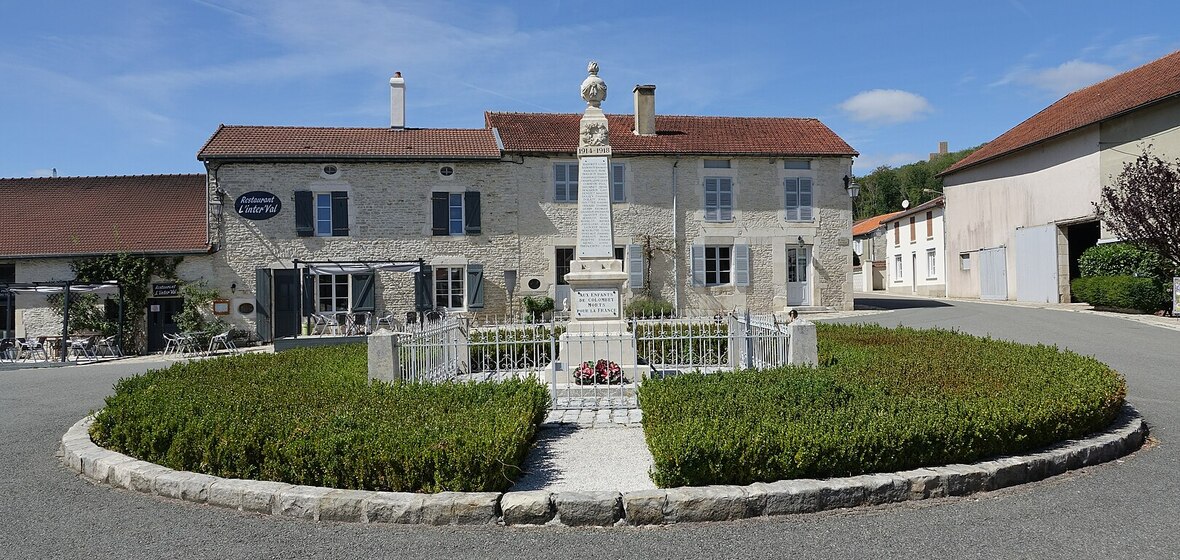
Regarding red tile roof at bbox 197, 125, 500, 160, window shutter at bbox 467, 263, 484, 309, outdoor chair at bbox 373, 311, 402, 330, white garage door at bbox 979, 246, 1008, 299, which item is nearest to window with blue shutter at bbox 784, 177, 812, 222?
white garage door at bbox 979, 246, 1008, 299

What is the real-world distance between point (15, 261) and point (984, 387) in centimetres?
2312

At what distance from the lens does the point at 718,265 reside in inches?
893

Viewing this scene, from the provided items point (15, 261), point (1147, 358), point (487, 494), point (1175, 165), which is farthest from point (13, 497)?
point (1175, 165)

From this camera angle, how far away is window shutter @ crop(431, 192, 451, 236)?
21078 mm

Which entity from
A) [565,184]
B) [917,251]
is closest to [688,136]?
[565,184]

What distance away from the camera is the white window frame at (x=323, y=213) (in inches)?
820

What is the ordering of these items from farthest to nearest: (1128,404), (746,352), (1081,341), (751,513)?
(1081,341)
(746,352)
(1128,404)
(751,513)

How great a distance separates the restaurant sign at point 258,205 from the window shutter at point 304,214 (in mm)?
530

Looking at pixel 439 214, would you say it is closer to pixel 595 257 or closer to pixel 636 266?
pixel 636 266

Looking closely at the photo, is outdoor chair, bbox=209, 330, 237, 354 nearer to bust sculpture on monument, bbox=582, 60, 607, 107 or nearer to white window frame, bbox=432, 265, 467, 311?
white window frame, bbox=432, 265, 467, 311

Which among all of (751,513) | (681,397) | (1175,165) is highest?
(1175,165)

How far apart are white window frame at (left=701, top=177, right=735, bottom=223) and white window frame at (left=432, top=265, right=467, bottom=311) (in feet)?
24.8

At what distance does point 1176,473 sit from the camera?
523cm

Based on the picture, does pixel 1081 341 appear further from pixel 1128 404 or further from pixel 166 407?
pixel 166 407
